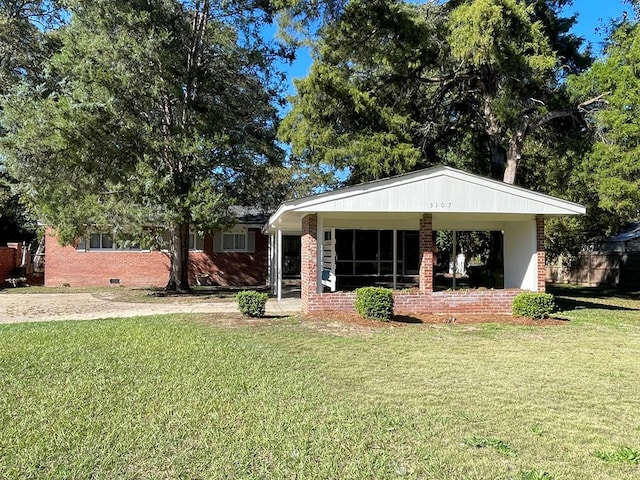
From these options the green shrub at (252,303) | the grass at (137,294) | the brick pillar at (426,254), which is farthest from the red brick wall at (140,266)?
the brick pillar at (426,254)

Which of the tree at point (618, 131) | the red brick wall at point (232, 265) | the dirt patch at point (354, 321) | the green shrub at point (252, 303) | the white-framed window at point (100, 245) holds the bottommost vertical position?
the dirt patch at point (354, 321)

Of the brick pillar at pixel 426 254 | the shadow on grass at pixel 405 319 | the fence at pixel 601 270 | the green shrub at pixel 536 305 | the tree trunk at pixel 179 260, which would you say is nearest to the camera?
the shadow on grass at pixel 405 319

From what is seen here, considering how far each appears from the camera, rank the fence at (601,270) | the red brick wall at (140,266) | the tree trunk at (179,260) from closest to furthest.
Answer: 1. the tree trunk at (179,260)
2. the red brick wall at (140,266)
3. the fence at (601,270)

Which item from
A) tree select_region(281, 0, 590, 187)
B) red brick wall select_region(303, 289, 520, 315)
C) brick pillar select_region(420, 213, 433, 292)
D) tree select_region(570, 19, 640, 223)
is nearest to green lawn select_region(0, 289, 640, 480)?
red brick wall select_region(303, 289, 520, 315)

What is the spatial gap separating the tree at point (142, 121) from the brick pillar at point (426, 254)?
7.21 meters

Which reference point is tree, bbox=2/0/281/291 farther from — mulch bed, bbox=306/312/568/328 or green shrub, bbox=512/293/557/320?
green shrub, bbox=512/293/557/320

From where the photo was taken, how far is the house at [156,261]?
23.0m

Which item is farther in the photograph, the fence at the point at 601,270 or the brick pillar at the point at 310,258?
the fence at the point at 601,270

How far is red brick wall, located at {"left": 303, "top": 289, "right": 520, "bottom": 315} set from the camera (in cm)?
1181

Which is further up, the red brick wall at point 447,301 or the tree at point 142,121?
the tree at point 142,121

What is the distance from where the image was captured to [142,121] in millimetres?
17156

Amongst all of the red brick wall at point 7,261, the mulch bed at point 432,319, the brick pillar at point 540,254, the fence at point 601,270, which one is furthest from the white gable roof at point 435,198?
the red brick wall at point 7,261

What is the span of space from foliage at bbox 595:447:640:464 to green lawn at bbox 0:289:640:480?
16 millimetres

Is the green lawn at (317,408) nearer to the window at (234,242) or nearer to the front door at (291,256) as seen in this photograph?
the window at (234,242)
